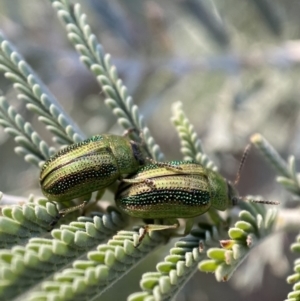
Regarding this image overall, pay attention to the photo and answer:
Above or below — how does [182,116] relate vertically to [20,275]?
above

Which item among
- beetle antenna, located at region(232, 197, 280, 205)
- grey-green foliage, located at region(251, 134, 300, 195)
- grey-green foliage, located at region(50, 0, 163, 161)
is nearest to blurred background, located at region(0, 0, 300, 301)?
grey-green foliage, located at region(251, 134, 300, 195)

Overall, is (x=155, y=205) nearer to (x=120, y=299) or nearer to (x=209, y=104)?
(x=209, y=104)

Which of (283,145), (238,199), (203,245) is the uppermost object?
(283,145)

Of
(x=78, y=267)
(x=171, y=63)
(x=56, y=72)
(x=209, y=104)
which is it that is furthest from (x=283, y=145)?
(x=78, y=267)

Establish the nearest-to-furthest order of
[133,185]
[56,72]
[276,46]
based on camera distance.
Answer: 1. [133,185]
2. [276,46]
3. [56,72]

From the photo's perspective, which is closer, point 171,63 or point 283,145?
point 171,63

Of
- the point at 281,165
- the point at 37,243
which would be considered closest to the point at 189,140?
the point at 281,165

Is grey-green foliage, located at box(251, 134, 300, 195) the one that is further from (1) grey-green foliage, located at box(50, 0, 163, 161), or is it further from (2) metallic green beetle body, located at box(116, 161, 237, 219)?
(1) grey-green foliage, located at box(50, 0, 163, 161)
